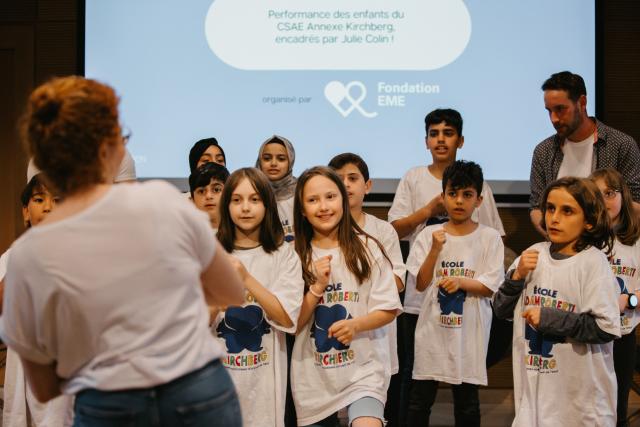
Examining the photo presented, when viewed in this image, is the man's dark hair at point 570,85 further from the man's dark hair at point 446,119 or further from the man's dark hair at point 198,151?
the man's dark hair at point 198,151

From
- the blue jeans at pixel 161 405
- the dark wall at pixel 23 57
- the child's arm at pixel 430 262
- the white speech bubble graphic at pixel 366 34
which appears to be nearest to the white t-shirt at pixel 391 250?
the child's arm at pixel 430 262

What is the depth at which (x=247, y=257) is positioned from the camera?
2.70 m

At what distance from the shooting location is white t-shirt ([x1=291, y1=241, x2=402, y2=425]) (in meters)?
2.61

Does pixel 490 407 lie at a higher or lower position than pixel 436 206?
lower

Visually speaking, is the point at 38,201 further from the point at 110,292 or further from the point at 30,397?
Result: the point at 110,292

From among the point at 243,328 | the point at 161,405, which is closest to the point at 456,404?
the point at 243,328

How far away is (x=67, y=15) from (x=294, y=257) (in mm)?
2850

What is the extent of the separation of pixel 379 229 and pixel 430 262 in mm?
266

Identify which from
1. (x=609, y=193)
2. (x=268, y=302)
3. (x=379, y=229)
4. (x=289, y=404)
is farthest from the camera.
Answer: (x=379, y=229)

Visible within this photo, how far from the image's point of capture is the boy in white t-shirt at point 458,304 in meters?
3.24

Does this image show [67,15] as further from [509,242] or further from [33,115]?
[33,115]

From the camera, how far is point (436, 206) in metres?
3.54

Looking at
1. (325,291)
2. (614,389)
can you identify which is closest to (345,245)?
(325,291)

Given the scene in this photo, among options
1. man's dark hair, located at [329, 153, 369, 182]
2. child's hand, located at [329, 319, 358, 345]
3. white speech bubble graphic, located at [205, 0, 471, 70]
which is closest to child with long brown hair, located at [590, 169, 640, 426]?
man's dark hair, located at [329, 153, 369, 182]
